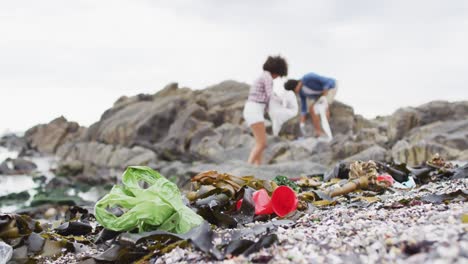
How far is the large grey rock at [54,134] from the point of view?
44.2m

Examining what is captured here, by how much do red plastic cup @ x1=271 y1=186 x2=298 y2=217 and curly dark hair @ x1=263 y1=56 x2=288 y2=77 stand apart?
6.40 metres

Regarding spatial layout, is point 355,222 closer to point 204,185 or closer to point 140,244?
point 140,244

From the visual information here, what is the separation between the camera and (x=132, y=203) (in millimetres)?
2984

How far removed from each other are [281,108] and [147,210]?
7284 millimetres

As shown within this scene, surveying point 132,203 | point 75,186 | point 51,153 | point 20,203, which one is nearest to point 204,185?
point 132,203

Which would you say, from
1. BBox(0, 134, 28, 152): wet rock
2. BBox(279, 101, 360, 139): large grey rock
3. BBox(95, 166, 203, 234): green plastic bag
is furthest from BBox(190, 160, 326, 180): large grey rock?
BBox(0, 134, 28, 152): wet rock

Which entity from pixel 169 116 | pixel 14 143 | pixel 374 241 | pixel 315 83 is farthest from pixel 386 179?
pixel 14 143

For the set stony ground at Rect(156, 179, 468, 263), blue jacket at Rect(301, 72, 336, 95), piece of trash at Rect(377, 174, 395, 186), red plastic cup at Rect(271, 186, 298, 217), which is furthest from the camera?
blue jacket at Rect(301, 72, 336, 95)

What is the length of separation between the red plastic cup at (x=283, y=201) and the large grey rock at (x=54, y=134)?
42.2m

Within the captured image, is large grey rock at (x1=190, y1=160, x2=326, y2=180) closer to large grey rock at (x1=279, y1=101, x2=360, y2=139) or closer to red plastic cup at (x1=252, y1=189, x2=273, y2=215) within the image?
red plastic cup at (x1=252, y1=189, x2=273, y2=215)

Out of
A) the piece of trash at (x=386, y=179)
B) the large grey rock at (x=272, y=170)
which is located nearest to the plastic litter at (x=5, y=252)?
the piece of trash at (x=386, y=179)

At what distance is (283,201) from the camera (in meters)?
3.41

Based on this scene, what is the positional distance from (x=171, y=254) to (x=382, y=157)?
517 inches

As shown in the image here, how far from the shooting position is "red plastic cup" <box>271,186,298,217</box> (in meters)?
3.37
